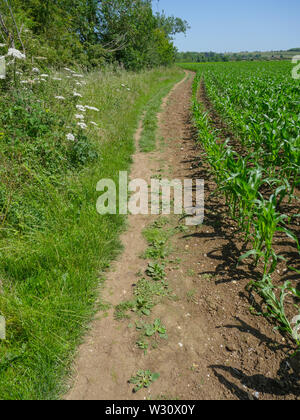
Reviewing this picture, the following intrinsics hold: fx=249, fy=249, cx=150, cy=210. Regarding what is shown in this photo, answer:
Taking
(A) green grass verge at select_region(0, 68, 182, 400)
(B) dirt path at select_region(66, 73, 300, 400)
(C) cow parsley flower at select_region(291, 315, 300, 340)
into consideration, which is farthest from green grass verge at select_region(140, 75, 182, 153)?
(C) cow parsley flower at select_region(291, 315, 300, 340)

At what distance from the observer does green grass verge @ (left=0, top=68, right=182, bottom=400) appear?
6.63 ft

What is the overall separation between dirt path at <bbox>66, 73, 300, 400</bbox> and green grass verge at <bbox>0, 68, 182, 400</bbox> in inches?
8.3

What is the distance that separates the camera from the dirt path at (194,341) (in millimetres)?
1982

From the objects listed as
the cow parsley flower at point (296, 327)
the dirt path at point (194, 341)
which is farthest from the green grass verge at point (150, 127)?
the cow parsley flower at point (296, 327)

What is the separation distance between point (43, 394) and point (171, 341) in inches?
44.3

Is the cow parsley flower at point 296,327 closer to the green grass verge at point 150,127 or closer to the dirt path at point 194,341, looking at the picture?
the dirt path at point 194,341

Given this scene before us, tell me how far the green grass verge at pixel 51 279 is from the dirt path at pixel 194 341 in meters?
0.21

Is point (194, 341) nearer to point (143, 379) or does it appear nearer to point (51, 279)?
point (143, 379)

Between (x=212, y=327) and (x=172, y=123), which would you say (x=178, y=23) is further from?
Answer: (x=212, y=327)

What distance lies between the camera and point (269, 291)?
256 centimetres

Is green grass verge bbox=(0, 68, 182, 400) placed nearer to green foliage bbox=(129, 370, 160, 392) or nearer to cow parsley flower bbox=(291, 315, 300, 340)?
green foliage bbox=(129, 370, 160, 392)

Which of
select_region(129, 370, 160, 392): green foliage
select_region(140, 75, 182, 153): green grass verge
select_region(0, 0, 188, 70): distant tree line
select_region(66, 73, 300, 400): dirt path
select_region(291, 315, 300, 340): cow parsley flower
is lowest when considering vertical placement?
select_region(129, 370, 160, 392): green foliage

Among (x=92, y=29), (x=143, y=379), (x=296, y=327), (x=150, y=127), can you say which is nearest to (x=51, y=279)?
(x=143, y=379)

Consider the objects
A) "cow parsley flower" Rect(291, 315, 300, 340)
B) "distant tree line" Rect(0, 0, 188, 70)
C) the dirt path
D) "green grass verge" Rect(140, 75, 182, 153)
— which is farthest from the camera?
"distant tree line" Rect(0, 0, 188, 70)
